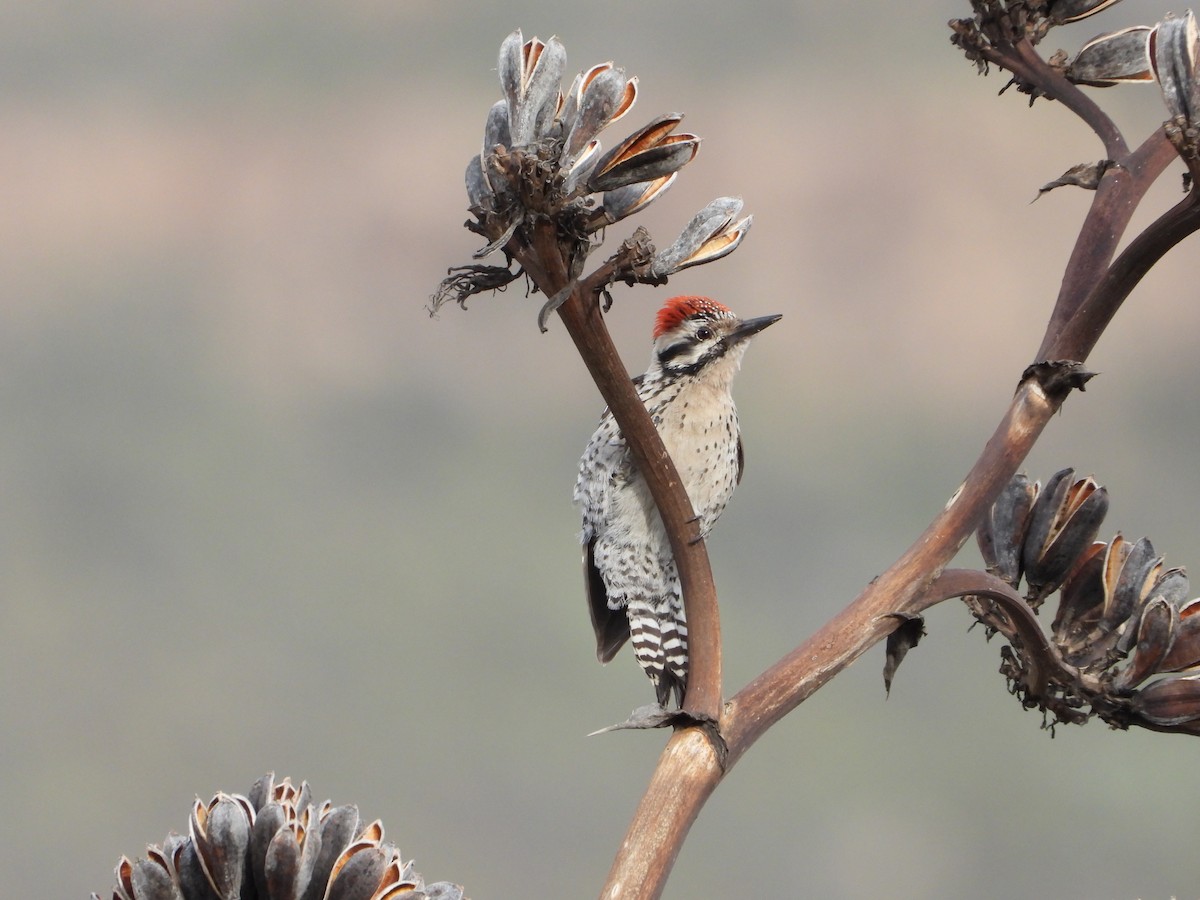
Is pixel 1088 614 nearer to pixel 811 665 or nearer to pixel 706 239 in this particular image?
pixel 811 665

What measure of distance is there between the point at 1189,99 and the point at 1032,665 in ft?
2.17

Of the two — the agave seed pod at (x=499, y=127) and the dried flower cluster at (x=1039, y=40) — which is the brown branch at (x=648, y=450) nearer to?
the agave seed pod at (x=499, y=127)

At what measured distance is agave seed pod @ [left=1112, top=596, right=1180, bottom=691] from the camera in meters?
1.50

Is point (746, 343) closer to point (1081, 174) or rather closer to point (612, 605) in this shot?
point (612, 605)

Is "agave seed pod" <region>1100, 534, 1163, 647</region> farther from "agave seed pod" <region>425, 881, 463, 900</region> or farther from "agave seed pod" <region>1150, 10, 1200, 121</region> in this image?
"agave seed pod" <region>425, 881, 463, 900</region>

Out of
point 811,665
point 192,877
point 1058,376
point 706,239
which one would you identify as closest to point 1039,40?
point 1058,376

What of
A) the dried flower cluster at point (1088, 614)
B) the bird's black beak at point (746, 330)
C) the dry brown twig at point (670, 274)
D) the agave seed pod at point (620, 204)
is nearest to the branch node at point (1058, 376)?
the dry brown twig at point (670, 274)

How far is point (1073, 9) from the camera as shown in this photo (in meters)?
1.65

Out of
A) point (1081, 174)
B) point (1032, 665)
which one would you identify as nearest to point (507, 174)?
point (1081, 174)

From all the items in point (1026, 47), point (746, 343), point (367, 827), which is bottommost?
point (367, 827)

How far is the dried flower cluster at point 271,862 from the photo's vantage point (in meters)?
1.00

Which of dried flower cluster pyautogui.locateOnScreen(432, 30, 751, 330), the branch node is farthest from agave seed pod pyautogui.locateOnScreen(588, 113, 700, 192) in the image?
the branch node

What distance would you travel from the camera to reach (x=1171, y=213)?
1.29m

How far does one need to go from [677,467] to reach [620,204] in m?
1.95
